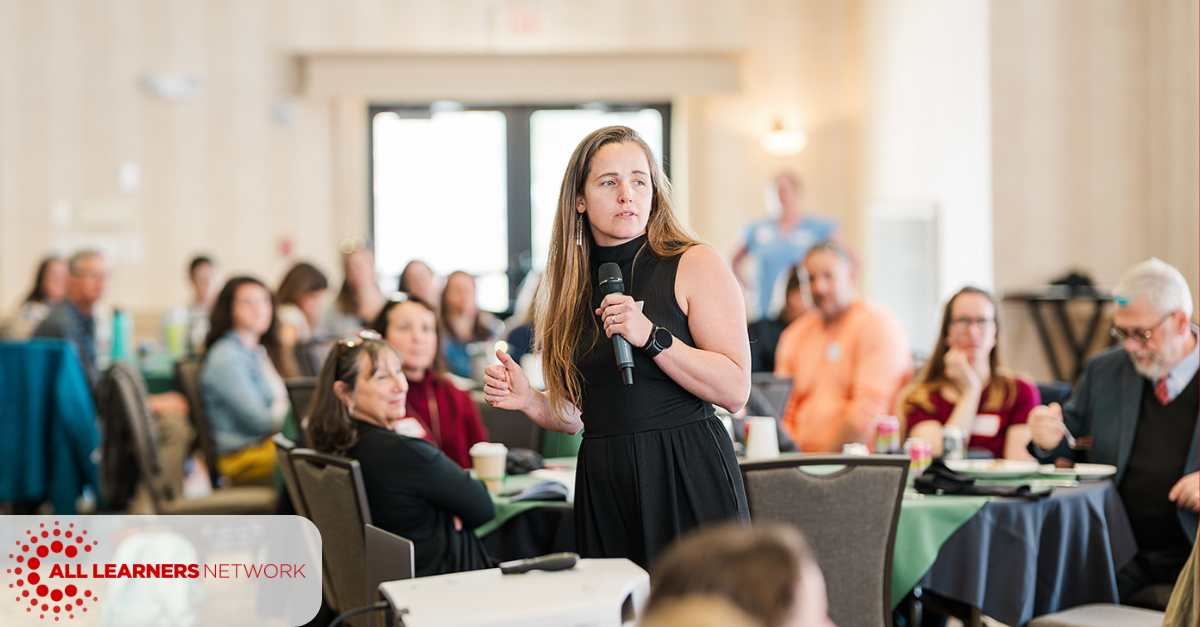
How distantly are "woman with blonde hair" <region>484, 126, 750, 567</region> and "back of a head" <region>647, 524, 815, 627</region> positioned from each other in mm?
834

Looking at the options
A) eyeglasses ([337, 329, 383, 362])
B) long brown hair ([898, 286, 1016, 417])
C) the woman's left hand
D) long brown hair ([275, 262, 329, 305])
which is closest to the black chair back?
eyeglasses ([337, 329, 383, 362])

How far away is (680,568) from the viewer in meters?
1.00

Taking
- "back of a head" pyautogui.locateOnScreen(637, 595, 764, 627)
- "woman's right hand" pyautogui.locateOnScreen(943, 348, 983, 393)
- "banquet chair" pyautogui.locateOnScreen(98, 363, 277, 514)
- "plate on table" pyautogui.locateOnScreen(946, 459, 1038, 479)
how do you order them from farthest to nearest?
"banquet chair" pyautogui.locateOnScreen(98, 363, 277, 514)
"woman's right hand" pyautogui.locateOnScreen(943, 348, 983, 393)
"plate on table" pyautogui.locateOnScreen(946, 459, 1038, 479)
"back of a head" pyautogui.locateOnScreen(637, 595, 764, 627)

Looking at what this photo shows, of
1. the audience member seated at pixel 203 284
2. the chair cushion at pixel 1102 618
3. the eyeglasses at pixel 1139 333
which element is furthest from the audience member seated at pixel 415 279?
the chair cushion at pixel 1102 618

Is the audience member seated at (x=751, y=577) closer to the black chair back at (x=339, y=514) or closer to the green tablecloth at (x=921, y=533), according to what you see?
the black chair back at (x=339, y=514)

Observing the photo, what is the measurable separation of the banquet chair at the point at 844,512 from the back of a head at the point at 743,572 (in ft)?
5.25

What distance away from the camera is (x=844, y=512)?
263 cm

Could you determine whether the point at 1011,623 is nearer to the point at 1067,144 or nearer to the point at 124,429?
the point at 124,429

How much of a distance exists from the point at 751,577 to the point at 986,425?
2986 millimetres

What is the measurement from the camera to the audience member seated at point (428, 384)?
11.7 feet

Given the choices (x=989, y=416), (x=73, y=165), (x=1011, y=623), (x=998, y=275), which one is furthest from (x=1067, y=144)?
(x=73, y=165)

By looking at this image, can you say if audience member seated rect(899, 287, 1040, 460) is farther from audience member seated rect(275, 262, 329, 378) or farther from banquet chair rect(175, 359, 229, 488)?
audience member seated rect(275, 262, 329, 378)

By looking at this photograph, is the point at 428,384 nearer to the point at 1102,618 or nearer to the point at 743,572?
the point at 1102,618

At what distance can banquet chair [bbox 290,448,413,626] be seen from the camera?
2.61m
